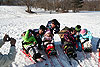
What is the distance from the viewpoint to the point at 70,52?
12.9 feet

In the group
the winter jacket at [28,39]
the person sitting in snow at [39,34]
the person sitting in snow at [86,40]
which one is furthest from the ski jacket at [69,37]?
the winter jacket at [28,39]

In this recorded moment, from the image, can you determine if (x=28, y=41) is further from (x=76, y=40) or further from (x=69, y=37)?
(x=76, y=40)

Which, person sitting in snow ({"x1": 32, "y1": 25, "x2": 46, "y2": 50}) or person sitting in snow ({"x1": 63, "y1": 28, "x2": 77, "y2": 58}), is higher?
person sitting in snow ({"x1": 32, "y1": 25, "x2": 46, "y2": 50})

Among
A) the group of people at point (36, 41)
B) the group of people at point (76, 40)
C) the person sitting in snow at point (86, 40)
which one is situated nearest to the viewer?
the group of people at point (36, 41)

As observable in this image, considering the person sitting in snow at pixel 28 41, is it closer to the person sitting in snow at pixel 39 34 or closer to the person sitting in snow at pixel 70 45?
the person sitting in snow at pixel 39 34

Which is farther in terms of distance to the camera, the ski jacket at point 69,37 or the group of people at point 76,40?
the ski jacket at point 69,37

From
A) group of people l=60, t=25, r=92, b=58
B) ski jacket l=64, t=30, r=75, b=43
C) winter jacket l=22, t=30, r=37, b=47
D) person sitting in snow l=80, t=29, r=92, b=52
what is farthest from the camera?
person sitting in snow l=80, t=29, r=92, b=52

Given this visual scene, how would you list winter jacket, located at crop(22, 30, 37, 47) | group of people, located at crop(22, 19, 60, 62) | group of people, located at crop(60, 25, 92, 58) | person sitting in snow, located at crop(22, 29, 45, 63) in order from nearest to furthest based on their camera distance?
person sitting in snow, located at crop(22, 29, 45, 63)
group of people, located at crop(22, 19, 60, 62)
winter jacket, located at crop(22, 30, 37, 47)
group of people, located at crop(60, 25, 92, 58)

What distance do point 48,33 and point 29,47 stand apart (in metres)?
1.01

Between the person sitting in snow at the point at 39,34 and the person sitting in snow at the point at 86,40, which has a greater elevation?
the person sitting in snow at the point at 39,34

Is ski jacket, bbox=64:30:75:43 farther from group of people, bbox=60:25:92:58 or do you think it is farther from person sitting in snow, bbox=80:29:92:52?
person sitting in snow, bbox=80:29:92:52

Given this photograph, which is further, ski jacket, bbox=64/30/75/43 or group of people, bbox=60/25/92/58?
ski jacket, bbox=64/30/75/43

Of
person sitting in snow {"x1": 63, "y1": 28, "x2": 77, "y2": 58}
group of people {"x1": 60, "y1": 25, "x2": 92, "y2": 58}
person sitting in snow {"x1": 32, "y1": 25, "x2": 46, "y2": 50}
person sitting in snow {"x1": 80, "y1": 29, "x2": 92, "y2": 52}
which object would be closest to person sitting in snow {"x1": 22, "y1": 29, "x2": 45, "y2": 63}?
person sitting in snow {"x1": 32, "y1": 25, "x2": 46, "y2": 50}

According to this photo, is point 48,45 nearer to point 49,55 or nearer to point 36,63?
point 49,55
